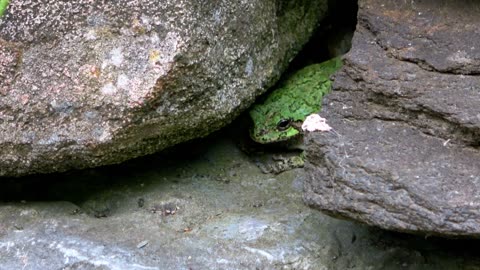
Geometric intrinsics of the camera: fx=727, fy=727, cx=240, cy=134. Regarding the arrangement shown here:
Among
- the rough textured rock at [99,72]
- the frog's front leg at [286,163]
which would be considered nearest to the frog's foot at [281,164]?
the frog's front leg at [286,163]

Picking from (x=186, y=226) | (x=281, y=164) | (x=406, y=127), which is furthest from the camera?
(x=281, y=164)

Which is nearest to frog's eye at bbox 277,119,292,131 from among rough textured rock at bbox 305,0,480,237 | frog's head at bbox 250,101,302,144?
frog's head at bbox 250,101,302,144

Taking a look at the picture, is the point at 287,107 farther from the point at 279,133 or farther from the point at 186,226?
the point at 186,226

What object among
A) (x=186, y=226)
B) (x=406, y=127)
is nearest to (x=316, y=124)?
(x=406, y=127)

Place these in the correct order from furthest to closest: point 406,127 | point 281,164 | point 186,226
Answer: point 281,164 < point 186,226 < point 406,127

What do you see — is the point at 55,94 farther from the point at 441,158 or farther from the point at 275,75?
the point at 441,158

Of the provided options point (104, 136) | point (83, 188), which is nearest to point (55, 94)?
point (104, 136)
